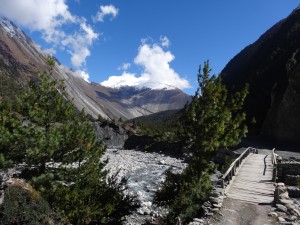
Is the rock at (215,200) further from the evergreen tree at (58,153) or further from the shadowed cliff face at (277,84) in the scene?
the shadowed cliff face at (277,84)

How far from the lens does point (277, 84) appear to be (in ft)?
243

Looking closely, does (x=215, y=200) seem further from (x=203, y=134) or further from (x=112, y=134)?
(x=112, y=134)

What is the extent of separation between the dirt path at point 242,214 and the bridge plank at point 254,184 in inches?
32.5

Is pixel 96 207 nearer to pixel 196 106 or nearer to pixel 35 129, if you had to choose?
pixel 35 129

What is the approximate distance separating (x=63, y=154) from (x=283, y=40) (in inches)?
3945

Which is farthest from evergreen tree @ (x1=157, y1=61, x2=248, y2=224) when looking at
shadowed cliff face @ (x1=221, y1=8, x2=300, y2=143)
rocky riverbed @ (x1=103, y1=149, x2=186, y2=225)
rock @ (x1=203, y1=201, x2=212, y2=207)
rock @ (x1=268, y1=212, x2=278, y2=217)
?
shadowed cliff face @ (x1=221, y1=8, x2=300, y2=143)

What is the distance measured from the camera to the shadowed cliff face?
2392 inches

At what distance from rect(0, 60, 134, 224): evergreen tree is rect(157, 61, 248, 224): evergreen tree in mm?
3286

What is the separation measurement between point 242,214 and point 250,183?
6.15 m

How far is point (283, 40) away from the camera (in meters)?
107

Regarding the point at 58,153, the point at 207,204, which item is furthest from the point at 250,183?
the point at 58,153

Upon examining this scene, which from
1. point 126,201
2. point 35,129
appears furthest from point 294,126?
point 35,129

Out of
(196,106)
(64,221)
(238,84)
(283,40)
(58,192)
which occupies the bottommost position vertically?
(64,221)

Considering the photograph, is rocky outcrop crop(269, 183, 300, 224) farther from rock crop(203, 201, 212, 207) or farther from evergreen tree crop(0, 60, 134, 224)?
evergreen tree crop(0, 60, 134, 224)
